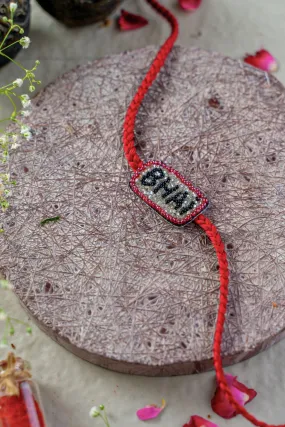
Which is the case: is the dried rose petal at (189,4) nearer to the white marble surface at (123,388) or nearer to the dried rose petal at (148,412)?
the white marble surface at (123,388)

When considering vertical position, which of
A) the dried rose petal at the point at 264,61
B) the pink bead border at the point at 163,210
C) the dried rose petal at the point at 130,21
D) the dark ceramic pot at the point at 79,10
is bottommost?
the pink bead border at the point at 163,210

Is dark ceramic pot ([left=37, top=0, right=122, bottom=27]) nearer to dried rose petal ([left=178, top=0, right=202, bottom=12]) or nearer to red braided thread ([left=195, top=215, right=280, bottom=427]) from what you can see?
dried rose petal ([left=178, top=0, right=202, bottom=12])

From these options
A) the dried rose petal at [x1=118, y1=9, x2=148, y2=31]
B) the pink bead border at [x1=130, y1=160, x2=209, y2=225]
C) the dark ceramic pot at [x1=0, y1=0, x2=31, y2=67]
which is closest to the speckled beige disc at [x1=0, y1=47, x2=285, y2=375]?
the pink bead border at [x1=130, y1=160, x2=209, y2=225]

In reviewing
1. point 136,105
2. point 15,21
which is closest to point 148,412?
point 136,105

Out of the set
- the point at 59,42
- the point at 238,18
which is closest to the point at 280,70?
the point at 238,18

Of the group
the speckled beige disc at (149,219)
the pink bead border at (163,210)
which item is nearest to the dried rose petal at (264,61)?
the speckled beige disc at (149,219)

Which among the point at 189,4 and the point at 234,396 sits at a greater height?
the point at 189,4

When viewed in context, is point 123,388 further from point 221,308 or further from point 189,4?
point 189,4
